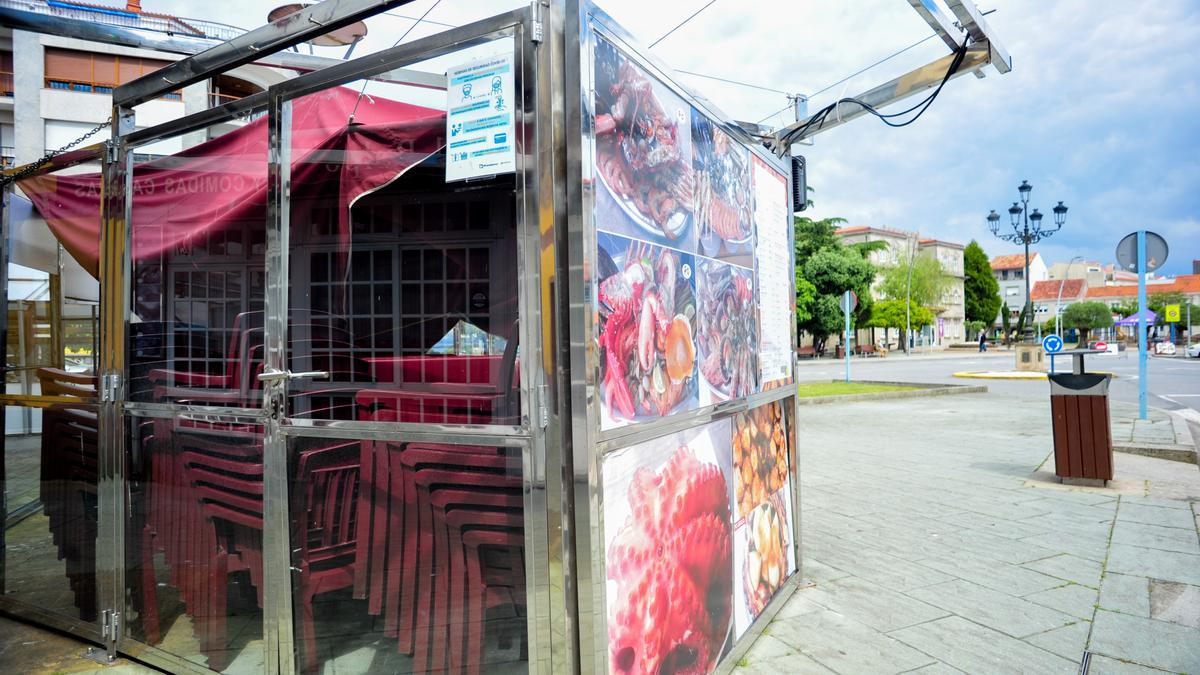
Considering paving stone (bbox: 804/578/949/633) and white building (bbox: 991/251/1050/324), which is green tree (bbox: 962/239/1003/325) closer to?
white building (bbox: 991/251/1050/324)

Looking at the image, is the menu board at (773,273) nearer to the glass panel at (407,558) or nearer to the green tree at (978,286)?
the glass panel at (407,558)

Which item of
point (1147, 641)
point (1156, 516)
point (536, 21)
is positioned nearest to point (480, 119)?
point (536, 21)

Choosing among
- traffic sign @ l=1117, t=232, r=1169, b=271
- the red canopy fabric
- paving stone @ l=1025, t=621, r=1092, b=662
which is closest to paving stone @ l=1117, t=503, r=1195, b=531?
paving stone @ l=1025, t=621, r=1092, b=662

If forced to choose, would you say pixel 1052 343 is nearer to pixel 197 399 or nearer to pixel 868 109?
pixel 868 109

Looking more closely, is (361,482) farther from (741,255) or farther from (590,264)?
(741,255)

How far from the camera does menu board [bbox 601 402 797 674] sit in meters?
2.19

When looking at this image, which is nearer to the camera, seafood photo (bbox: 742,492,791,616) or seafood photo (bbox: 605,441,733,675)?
seafood photo (bbox: 605,441,733,675)

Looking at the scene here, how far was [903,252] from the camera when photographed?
7375 centimetres

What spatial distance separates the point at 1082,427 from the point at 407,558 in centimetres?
668

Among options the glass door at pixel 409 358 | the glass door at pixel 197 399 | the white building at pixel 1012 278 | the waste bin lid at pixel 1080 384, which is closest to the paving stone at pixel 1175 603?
the waste bin lid at pixel 1080 384

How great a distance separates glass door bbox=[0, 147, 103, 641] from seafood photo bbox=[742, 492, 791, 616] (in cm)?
317

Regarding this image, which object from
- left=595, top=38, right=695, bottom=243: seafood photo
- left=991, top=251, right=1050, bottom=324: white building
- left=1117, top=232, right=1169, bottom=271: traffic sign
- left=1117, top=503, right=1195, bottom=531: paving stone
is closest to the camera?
left=595, top=38, right=695, bottom=243: seafood photo

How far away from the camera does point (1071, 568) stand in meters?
4.21

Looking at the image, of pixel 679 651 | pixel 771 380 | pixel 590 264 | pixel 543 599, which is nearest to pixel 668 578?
pixel 679 651
